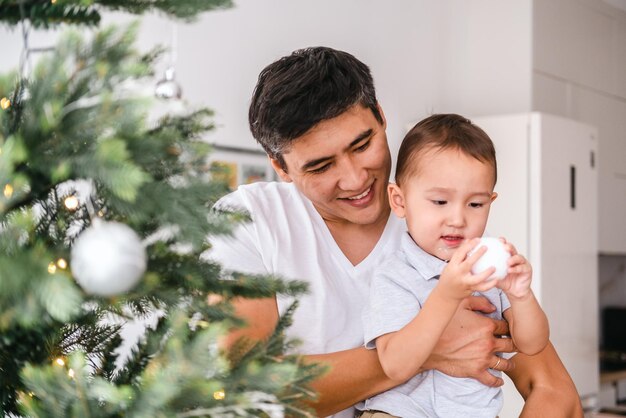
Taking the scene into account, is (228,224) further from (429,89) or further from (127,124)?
(429,89)

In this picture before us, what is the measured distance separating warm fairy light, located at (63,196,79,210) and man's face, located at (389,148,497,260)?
2.61 ft

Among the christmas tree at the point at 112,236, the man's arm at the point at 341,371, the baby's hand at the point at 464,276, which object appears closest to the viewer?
the christmas tree at the point at 112,236

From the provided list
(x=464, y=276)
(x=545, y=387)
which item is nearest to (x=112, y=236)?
(x=464, y=276)

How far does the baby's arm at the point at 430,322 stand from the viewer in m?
1.12

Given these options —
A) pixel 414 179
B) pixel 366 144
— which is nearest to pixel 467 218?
pixel 414 179

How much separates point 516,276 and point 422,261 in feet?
0.74

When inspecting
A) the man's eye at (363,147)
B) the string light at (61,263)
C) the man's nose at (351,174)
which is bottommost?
the man's nose at (351,174)

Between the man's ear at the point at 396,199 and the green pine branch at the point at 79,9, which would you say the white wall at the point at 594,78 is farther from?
the green pine branch at the point at 79,9

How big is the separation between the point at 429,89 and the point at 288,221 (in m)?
3.39

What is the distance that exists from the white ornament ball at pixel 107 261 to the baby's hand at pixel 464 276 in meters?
0.65

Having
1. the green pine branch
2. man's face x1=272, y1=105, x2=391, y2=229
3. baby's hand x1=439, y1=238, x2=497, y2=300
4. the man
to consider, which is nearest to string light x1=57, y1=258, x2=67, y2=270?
the green pine branch

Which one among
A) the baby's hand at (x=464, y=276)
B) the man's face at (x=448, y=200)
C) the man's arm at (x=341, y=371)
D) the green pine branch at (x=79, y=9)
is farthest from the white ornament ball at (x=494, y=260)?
the green pine branch at (x=79, y=9)

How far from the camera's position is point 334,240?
5.20ft

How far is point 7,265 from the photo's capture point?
1.61ft
